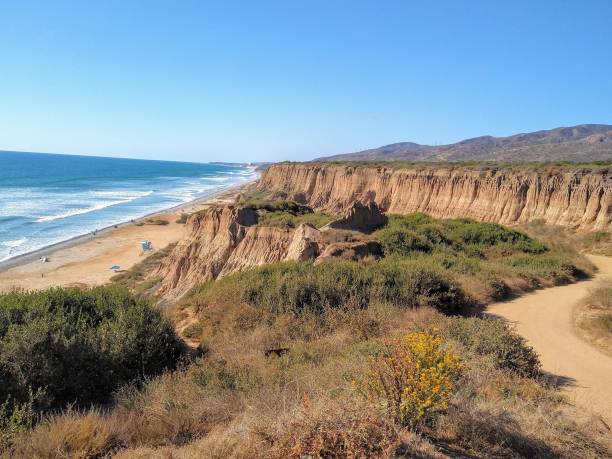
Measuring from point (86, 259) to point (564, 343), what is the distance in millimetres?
34021

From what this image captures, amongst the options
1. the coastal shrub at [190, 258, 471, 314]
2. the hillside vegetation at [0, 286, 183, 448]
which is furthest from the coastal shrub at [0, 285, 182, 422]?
the coastal shrub at [190, 258, 471, 314]

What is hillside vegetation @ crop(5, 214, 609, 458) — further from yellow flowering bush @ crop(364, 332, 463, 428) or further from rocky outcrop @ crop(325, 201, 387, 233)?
rocky outcrop @ crop(325, 201, 387, 233)

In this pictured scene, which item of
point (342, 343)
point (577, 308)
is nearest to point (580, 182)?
point (577, 308)

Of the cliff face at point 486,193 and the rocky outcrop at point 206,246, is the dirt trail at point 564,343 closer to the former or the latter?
the rocky outcrop at point 206,246

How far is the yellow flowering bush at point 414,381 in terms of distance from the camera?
464 cm

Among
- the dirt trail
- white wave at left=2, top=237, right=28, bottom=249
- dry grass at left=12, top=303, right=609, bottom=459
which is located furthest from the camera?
white wave at left=2, top=237, right=28, bottom=249

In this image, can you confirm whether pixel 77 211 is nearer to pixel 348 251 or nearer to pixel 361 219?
pixel 361 219

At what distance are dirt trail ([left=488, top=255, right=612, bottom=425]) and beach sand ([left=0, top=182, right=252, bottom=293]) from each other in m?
23.8

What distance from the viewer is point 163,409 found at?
5.62 m

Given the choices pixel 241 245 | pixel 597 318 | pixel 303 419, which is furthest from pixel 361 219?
pixel 303 419

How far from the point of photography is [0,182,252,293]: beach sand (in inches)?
1095

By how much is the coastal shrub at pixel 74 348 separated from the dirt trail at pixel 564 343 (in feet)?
23.9

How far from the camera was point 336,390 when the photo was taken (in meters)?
5.78

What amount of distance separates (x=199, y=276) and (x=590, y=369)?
49.0 ft
